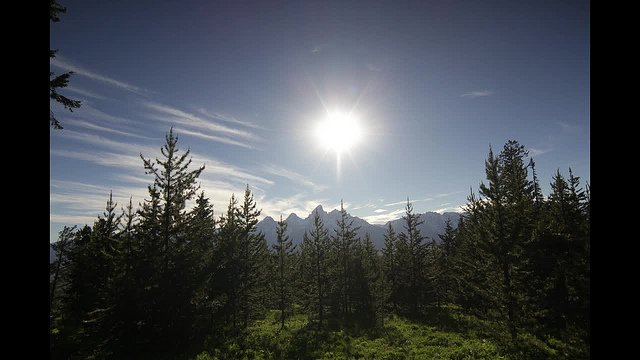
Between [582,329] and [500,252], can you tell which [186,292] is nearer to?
[500,252]

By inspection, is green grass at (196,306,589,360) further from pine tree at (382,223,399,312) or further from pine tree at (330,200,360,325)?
pine tree at (382,223,399,312)

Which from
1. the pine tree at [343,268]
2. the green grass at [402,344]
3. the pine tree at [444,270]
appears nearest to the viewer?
the green grass at [402,344]

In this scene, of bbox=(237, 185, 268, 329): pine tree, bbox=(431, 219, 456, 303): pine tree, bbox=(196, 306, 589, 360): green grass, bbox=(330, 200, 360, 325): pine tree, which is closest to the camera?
bbox=(196, 306, 589, 360): green grass

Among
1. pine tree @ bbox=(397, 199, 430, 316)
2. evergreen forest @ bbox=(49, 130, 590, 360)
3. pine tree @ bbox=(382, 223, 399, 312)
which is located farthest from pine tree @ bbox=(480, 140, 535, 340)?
pine tree @ bbox=(382, 223, 399, 312)

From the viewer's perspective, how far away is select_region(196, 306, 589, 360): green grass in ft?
69.6

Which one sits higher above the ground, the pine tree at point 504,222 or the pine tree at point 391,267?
the pine tree at point 504,222

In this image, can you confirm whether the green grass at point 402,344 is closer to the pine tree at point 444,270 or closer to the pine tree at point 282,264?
the pine tree at point 282,264

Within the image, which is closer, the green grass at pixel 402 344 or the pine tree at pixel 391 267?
the green grass at pixel 402 344

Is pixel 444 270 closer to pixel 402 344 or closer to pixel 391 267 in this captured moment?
pixel 391 267

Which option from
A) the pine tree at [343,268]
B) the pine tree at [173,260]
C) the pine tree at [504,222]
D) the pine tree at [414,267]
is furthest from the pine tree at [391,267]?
the pine tree at [173,260]

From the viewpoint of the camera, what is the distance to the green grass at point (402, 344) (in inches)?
835
